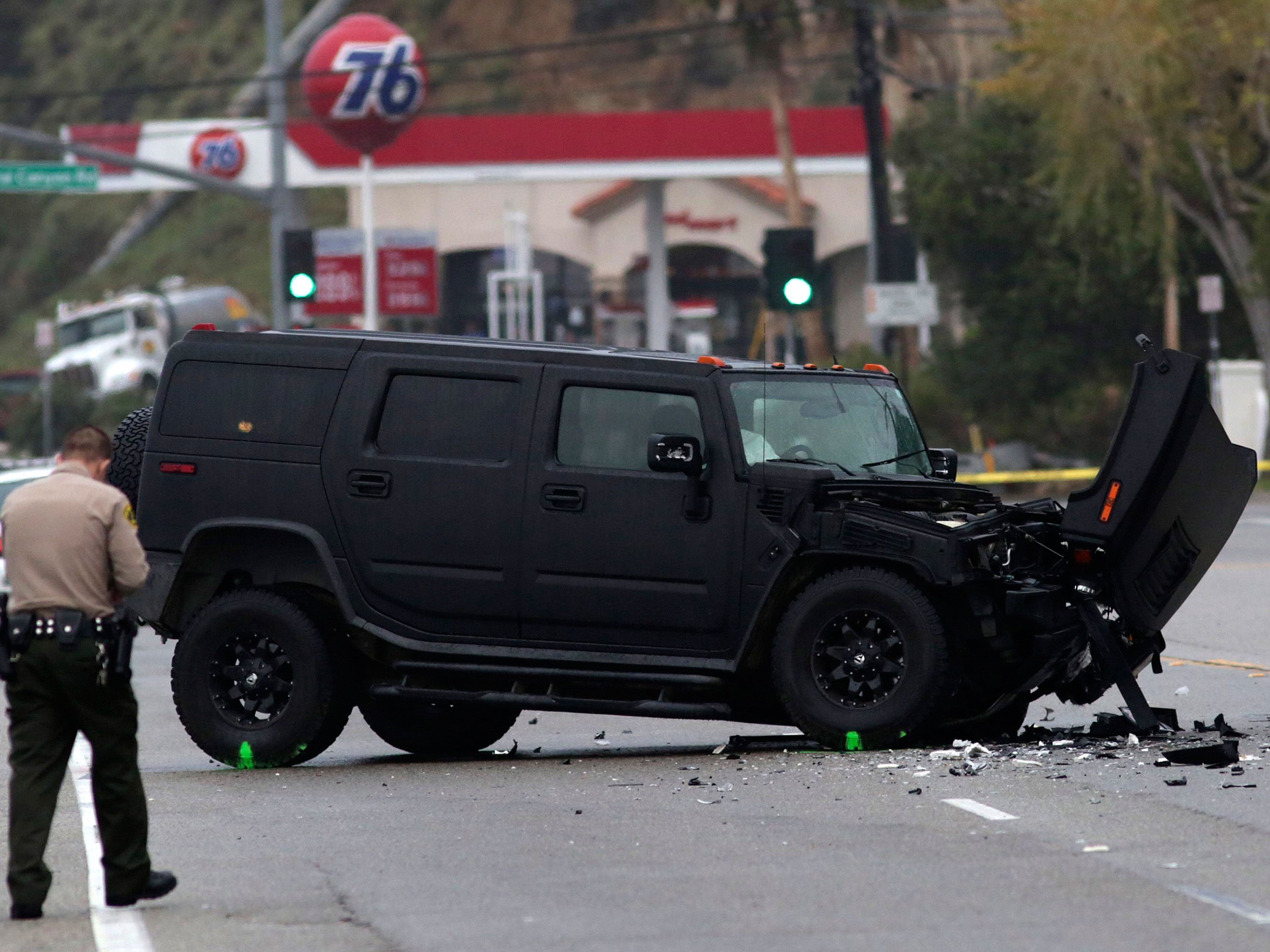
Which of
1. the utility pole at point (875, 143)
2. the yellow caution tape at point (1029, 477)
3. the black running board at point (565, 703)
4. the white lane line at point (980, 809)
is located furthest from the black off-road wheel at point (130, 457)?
the utility pole at point (875, 143)

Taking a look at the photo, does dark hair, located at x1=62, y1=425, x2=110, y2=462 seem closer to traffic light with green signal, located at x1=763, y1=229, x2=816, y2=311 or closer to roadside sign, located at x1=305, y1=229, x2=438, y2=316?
traffic light with green signal, located at x1=763, y1=229, x2=816, y2=311

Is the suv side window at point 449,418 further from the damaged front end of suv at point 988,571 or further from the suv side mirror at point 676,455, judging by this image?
the damaged front end of suv at point 988,571

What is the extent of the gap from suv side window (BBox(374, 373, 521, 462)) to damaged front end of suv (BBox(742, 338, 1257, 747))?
1294mm

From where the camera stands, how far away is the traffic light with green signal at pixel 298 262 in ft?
84.9

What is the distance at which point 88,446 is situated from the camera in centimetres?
764

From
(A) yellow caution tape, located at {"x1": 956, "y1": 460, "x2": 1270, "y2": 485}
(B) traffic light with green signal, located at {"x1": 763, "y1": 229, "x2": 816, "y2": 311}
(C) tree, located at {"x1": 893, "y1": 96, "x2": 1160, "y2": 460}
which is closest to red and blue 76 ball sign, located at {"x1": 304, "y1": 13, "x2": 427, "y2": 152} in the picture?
(C) tree, located at {"x1": 893, "y1": 96, "x2": 1160, "y2": 460}

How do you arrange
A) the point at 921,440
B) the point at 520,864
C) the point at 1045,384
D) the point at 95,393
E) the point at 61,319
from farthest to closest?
1. the point at 61,319
2. the point at 95,393
3. the point at 1045,384
4. the point at 921,440
5. the point at 520,864

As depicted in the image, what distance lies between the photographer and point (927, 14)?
49438mm

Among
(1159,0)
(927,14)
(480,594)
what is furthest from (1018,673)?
(927,14)

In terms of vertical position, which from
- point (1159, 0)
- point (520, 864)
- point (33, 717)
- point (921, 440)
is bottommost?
point (520, 864)

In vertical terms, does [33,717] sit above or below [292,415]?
below

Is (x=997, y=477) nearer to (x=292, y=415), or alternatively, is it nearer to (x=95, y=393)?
(x=292, y=415)

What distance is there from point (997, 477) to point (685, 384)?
22.4m

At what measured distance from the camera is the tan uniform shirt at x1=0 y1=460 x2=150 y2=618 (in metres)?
7.42
